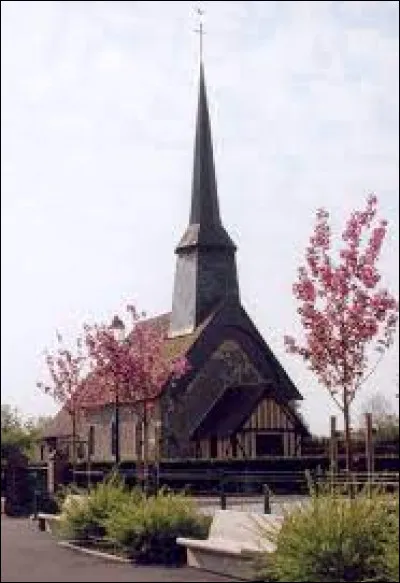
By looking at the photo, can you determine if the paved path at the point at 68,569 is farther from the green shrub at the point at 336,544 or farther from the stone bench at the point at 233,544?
the green shrub at the point at 336,544

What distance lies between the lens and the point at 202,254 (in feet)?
163

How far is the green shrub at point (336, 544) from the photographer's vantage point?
37.6ft

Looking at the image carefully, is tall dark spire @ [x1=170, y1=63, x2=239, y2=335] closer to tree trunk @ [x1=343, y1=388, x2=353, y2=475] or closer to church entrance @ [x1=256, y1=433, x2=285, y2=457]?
church entrance @ [x1=256, y1=433, x2=285, y2=457]

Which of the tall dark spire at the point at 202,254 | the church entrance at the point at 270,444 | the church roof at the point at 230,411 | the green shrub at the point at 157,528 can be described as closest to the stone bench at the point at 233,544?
the green shrub at the point at 157,528

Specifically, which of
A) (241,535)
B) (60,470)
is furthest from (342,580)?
(60,470)

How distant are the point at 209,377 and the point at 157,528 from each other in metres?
30.9

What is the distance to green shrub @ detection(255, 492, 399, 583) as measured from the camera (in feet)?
37.6

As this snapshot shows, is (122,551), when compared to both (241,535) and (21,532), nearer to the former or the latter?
(241,535)

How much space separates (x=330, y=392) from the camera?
2033 centimetres

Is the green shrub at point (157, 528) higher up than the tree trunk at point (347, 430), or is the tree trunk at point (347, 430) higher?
the tree trunk at point (347, 430)

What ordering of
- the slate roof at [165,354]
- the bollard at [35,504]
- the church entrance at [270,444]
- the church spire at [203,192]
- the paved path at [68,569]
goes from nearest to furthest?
the paved path at [68,569]
the bollard at [35,504]
the slate roof at [165,354]
the church entrance at [270,444]
the church spire at [203,192]

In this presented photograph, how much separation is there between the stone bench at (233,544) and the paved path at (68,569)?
0.23m

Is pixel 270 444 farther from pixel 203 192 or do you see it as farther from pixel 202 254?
pixel 203 192

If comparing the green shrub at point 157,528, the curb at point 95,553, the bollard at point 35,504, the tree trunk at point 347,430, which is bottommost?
the bollard at point 35,504
